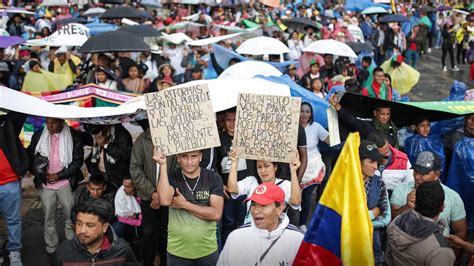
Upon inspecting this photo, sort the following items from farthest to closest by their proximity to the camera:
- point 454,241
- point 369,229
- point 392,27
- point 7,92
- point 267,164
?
1. point 392,27
2. point 7,92
3. point 267,164
4. point 454,241
5. point 369,229

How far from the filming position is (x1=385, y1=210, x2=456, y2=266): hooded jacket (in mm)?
3596

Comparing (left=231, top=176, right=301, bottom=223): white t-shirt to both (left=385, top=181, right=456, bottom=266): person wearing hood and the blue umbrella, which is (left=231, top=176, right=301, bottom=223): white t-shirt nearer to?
(left=385, top=181, right=456, bottom=266): person wearing hood

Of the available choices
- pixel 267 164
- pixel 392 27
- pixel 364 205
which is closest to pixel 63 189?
pixel 267 164

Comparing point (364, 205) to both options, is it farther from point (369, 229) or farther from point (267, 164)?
point (267, 164)

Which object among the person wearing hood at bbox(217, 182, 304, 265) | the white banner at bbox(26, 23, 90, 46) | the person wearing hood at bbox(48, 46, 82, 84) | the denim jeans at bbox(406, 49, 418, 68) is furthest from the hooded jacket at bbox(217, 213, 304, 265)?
the denim jeans at bbox(406, 49, 418, 68)

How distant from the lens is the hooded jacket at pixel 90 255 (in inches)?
151

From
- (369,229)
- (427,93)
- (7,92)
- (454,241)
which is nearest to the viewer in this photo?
(369,229)

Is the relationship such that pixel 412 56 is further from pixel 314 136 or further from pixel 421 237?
pixel 421 237

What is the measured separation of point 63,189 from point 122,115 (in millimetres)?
985

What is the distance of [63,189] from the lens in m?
6.02

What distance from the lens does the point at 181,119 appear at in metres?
4.94

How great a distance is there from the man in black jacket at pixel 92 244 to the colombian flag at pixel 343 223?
1.16 metres

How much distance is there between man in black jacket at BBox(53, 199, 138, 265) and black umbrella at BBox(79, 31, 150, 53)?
5758 mm

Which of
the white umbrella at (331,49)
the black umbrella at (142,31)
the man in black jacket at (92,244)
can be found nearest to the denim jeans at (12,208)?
the man in black jacket at (92,244)
